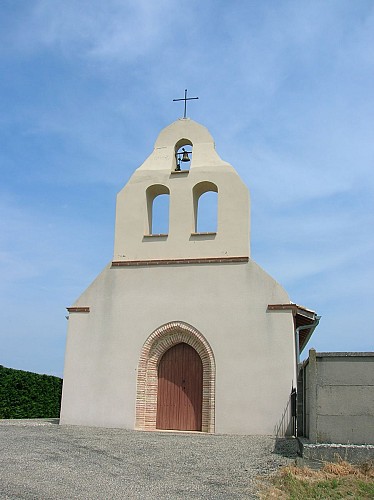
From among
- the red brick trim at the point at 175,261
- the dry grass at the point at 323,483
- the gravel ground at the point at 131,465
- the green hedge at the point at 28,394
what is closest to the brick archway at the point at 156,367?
the red brick trim at the point at 175,261

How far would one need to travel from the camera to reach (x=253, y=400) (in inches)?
552

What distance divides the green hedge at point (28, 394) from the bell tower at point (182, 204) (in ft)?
18.3

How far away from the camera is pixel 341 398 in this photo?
912 cm

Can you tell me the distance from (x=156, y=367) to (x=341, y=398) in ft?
22.9

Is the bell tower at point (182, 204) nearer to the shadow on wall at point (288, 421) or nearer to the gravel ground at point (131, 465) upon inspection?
the shadow on wall at point (288, 421)

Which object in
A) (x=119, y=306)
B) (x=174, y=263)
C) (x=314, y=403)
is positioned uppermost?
(x=174, y=263)

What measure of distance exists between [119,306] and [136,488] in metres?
9.16

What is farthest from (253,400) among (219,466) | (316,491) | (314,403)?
(316,491)

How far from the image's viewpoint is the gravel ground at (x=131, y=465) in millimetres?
6418

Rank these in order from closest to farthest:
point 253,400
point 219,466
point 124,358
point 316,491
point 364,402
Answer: point 316,491 < point 219,466 < point 364,402 < point 253,400 < point 124,358

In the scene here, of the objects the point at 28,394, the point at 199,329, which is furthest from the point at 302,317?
the point at 28,394

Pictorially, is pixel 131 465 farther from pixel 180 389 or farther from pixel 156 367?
pixel 156 367

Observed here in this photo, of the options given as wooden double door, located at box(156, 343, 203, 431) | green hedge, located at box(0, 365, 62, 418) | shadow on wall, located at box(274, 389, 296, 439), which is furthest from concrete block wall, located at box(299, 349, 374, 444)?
green hedge, located at box(0, 365, 62, 418)

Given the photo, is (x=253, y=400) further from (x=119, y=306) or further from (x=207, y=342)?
(x=119, y=306)
